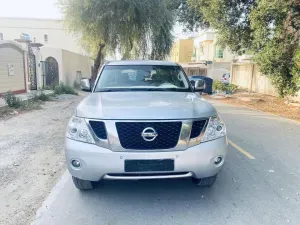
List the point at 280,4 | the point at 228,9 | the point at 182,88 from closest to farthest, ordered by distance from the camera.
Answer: the point at 182,88 → the point at 280,4 → the point at 228,9

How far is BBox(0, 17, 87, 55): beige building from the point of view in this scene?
31641 millimetres

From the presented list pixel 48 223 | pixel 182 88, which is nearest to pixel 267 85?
pixel 182 88

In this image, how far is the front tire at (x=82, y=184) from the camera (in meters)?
3.34

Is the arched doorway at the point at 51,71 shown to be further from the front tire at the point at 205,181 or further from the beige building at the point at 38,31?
the front tire at the point at 205,181

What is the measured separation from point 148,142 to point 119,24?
13.6m

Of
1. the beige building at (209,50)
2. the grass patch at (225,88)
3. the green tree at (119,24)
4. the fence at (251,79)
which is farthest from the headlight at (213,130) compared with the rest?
the beige building at (209,50)

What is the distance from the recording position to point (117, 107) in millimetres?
3084

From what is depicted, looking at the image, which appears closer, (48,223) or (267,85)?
(48,223)

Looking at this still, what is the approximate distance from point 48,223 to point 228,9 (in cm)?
1093

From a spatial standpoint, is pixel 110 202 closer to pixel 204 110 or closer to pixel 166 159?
pixel 166 159

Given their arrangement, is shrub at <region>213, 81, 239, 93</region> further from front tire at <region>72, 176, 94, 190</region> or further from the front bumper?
front tire at <region>72, 176, 94, 190</region>

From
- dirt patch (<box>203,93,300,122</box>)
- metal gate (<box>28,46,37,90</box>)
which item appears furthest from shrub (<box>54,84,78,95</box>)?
dirt patch (<box>203,93,300,122</box>)

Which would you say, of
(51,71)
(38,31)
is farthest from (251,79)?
(38,31)

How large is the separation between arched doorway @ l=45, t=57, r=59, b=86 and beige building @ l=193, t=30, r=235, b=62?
20.5 meters
